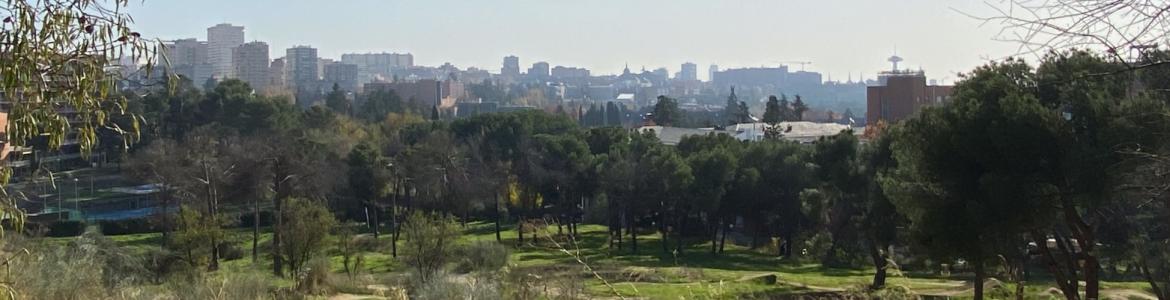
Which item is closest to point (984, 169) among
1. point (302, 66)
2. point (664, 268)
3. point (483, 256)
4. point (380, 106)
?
point (664, 268)

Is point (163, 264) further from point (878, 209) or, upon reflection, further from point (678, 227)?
point (678, 227)

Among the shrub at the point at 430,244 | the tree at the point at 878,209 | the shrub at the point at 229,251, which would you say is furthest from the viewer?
the shrub at the point at 229,251

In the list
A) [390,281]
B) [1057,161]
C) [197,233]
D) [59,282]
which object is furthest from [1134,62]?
[197,233]

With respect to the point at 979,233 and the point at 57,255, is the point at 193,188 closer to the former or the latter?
the point at 57,255

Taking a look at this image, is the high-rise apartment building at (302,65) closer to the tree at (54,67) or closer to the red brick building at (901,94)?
the red brick building at (901,94)

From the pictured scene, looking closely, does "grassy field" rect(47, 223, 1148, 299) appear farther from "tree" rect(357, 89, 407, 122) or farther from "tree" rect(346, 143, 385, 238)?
"tree" rect(357, 89, 407, 122)

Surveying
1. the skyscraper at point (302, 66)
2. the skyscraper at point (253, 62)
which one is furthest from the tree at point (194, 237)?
the skyscraper at point (302, 66)

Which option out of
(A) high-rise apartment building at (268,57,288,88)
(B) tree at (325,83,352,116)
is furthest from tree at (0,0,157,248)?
(A) high-rise apartment building at (268,57,288,88)
